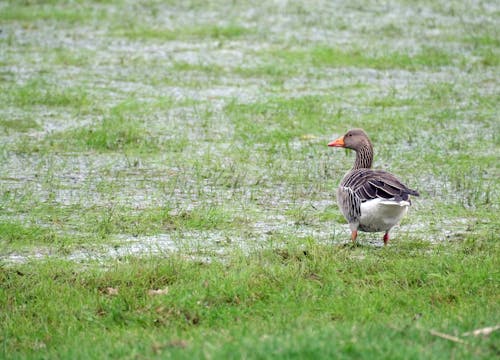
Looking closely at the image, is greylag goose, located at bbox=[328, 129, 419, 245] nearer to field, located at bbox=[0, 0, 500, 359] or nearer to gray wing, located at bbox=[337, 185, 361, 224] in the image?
gray wing, located at bbox=[337, 185, 361, 224]

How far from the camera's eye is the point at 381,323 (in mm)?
6848

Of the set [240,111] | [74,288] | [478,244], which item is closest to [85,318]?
[74,288]

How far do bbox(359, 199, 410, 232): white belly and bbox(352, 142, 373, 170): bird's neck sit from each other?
4.46ft

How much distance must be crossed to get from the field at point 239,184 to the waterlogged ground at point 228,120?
0.14 ft

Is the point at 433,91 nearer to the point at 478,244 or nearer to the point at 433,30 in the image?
the point at 433,30

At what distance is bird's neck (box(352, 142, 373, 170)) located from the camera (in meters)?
10.3

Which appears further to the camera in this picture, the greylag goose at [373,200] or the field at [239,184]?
the greylag goose at [373,200]

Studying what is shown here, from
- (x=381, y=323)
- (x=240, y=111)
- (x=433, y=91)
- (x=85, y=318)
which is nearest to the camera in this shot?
(x=381, y=323)

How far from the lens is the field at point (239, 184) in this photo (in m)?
7.20

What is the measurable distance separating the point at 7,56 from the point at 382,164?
8.77 m

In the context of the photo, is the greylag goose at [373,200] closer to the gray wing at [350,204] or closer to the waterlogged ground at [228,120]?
the gray wing at [350,204]

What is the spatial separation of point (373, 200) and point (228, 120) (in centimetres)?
579

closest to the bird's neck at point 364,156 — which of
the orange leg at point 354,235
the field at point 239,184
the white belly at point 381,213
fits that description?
the field at point 239,184

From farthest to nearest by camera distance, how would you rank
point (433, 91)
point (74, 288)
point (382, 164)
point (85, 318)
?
1. point (433, 91)
2. point (382, 164)
3. point (74, 288)
4. point (85, 318)
